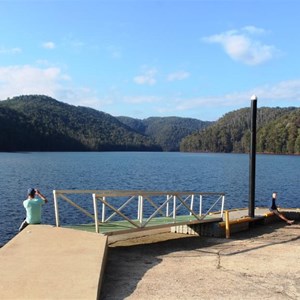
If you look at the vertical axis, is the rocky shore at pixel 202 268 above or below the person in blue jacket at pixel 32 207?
below

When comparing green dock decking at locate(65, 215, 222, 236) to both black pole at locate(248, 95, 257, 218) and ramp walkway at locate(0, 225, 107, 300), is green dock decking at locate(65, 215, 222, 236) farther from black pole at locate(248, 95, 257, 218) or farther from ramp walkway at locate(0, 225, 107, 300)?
black pole at locate(248, 95, 257, 218)

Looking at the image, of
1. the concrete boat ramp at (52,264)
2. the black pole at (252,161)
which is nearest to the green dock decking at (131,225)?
the concrete boat ramp at (52,264)

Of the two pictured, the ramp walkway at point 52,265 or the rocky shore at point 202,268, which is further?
the rocky shore at point 202,268

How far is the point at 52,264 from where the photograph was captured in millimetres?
7367

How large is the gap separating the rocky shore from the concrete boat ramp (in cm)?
56

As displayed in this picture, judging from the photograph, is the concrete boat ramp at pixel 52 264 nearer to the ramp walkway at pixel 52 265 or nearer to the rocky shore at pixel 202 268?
the ramp walkway at pixel 52 265

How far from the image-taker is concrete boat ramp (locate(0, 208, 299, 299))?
616cm

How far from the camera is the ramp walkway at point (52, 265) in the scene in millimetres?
6148

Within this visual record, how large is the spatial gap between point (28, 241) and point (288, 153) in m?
183

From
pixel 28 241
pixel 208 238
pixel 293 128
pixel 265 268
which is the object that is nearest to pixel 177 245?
pixel 208 238

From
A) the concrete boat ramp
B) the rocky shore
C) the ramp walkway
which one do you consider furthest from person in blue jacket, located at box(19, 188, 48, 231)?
the rocky shore

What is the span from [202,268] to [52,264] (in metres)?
3.33

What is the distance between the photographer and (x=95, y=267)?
7.34m

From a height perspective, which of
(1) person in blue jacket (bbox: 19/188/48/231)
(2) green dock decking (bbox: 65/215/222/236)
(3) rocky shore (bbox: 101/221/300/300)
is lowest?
(3) rocky shore (bbox: 101/221/300/300)
